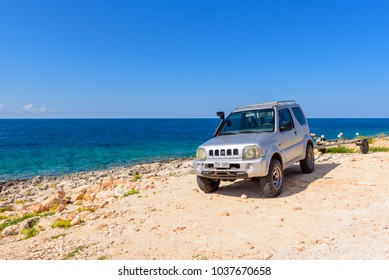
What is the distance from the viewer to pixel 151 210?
7.04m

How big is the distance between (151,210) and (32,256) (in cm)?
278

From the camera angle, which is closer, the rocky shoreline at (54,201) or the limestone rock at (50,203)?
the rocky shoreline at (54,201)

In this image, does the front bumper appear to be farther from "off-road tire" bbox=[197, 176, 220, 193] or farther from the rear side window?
the rear side window

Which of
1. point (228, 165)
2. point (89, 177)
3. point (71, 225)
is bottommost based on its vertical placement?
point (89, 177)

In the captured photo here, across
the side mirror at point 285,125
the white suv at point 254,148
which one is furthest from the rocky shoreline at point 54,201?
the side mirror at point 285,125

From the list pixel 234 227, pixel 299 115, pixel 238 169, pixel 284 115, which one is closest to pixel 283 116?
pixel 284 115

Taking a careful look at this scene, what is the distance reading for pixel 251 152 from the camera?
6.71 meters

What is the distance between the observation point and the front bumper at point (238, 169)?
6.64m

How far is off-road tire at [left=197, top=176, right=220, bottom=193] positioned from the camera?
7914 mm

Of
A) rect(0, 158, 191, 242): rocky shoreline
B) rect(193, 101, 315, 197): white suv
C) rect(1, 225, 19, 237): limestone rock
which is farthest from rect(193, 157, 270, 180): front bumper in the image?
rect(1, 225, 19, 237): limestone rock

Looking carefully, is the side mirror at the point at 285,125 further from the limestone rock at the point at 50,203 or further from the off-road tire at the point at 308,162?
the limestone rock at the point at 50,203

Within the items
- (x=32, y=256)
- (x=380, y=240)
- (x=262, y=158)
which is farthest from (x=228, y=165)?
(x=32, y=256)
